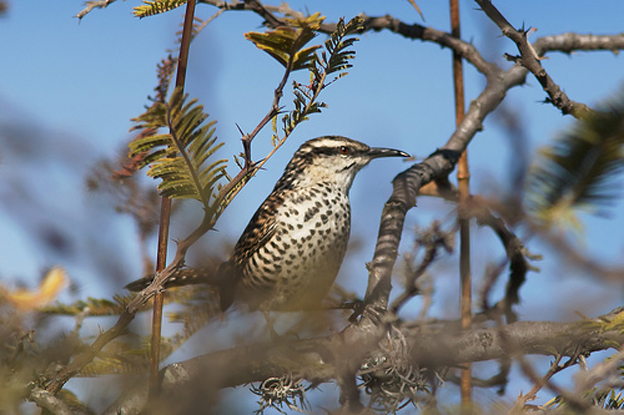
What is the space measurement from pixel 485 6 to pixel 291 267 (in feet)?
5.52

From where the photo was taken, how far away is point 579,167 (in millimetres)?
1301

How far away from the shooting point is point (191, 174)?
0.97m

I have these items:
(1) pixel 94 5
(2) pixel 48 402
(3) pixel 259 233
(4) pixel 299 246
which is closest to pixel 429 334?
(2) pixel 48 402


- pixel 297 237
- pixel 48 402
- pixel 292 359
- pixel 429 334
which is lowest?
pixel 48 402

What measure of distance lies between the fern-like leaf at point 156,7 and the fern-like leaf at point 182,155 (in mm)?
290

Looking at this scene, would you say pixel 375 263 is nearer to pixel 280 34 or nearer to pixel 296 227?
pixel 296 227

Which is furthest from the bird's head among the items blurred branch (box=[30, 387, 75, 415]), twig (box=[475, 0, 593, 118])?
blurred branch (box=[30, 387, 75, 415])

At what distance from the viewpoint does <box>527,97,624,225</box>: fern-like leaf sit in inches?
47.3

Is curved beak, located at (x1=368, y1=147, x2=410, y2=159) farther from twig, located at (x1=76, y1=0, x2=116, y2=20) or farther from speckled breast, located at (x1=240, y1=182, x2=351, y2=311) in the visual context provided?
twig, located at (x1=76, y1=0, x2=116, y2=20)

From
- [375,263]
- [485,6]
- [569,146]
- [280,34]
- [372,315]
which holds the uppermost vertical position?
[485,6]

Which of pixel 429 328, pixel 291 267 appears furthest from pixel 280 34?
pixel 291 267

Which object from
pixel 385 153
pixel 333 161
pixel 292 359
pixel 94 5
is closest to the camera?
pixel 292 359

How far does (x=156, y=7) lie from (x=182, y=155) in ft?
1.18

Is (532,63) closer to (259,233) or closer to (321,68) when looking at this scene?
(321,68)
